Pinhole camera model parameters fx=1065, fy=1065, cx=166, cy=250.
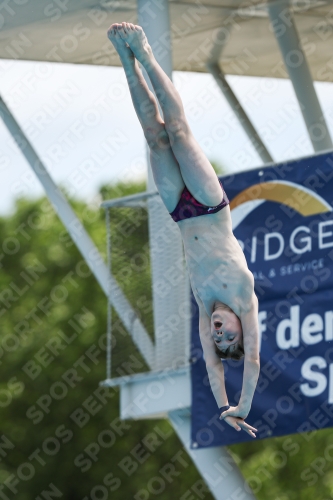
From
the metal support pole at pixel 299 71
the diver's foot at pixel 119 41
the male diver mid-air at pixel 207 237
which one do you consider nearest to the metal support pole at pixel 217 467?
the metal support pole at pixel 299 71

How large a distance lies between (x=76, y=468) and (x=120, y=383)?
13510 millimetres

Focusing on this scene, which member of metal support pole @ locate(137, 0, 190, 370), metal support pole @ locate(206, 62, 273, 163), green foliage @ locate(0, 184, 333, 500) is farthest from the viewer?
green foliage @ locate(0, 184, 333, 500)

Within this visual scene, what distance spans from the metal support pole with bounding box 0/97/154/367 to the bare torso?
5.22 m

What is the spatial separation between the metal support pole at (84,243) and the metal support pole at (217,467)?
825 mm

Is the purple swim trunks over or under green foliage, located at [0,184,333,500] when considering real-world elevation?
over

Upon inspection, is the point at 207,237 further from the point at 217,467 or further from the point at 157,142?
the point at 217,467

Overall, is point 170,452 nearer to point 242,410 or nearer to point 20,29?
point 20,29

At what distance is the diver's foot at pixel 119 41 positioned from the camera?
23.1ft

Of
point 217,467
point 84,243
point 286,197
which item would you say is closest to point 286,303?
point 286,197

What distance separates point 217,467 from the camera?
12094mm

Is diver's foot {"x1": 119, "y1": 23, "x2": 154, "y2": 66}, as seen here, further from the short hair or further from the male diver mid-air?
the short hair

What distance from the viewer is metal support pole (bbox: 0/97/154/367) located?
12.7 m

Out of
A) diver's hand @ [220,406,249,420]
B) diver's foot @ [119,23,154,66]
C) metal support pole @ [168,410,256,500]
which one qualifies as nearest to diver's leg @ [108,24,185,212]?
diver's foot @ [119,23,154,66]

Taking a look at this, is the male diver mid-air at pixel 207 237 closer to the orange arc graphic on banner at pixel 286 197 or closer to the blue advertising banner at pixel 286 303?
the blue advertising banner at pixel 286 303
